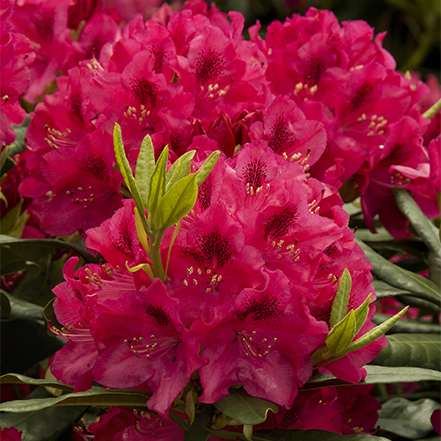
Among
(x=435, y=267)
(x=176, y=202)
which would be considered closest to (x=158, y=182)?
(x=176, y=202)

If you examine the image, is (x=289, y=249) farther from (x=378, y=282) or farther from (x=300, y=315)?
(x=378, y=282)

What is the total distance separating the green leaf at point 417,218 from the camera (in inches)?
37.9

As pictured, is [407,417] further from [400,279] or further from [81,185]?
[81,185]

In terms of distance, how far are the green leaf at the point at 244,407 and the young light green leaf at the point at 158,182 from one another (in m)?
0.22

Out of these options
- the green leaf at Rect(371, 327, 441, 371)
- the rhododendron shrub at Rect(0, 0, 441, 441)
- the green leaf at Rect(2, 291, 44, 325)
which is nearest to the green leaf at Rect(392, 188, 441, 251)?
the rhododendron shrub at Rect(0, 0, 441, 441)

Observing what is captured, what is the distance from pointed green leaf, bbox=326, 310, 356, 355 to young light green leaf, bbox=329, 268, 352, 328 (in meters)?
0.02

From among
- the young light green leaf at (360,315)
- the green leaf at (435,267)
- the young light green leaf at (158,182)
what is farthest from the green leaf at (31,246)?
the green leaf at (435,267)

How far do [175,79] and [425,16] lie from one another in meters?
1.74

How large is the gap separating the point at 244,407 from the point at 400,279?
397 millimetres

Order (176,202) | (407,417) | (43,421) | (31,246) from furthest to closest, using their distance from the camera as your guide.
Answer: (407,417) → (31,246) → (43,421) → (176,202)

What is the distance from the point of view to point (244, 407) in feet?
2.02

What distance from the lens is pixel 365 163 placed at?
997mm

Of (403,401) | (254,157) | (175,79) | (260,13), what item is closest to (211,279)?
(254,157)

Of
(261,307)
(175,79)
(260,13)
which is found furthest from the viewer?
(260,13)
